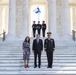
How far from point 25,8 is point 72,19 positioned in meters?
12.3

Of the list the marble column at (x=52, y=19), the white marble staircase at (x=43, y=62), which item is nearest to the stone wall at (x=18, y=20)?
the marble column at (x=52, y=19)

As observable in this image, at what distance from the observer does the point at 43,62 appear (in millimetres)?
17828

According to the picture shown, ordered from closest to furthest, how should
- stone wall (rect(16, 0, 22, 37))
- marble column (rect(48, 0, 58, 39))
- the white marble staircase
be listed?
the white marble staircase, marble column (rect(48, 0, 58, 39)), stone wall (rect(16, 0, 22, 37))

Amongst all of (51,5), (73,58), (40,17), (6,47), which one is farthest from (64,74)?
(40,17)

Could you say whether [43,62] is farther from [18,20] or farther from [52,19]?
[18,20]

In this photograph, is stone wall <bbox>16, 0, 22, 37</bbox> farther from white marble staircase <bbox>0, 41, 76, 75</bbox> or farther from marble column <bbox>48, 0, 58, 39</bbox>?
white marble staircase <bbox>0, 41, 76, 75</bbox>

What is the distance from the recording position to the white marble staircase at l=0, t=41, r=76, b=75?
1580cm

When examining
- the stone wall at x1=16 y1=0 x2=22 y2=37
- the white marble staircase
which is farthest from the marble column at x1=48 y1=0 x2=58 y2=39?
the stone wall at x1=16 y1=0 x2=22 y2=37

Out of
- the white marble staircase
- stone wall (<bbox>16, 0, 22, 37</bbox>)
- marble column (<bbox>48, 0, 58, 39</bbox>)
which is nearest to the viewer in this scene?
the white marble staircase

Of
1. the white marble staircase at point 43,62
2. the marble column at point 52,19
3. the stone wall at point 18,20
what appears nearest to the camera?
the white marble staircase at point 43,62

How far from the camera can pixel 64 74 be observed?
15.5m

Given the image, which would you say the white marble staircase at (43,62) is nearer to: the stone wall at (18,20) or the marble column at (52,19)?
the marble column at (52,19)

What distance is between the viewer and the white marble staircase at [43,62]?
51.8ft

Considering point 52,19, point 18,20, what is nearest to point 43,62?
point 52,19
